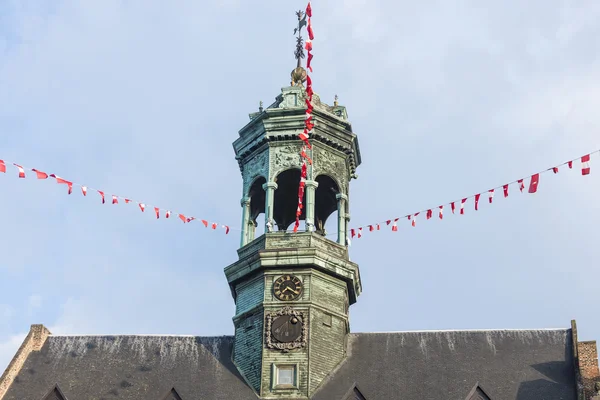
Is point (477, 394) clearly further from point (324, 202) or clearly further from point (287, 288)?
point (324, 202)

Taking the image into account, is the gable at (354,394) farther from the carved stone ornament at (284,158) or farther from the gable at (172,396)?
the carved stone ornament at (284,158)

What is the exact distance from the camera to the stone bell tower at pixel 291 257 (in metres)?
48.6

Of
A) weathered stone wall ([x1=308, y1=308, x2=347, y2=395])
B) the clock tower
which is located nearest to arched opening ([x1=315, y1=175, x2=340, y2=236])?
the clock tower

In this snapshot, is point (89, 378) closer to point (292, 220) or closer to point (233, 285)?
point (233, 285)

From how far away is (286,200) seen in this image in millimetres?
57500

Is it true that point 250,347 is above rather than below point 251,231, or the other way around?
below

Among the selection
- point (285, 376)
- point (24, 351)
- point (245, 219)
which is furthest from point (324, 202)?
point (24, 351)

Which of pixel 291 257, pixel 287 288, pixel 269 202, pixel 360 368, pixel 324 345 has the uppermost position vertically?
pixel 269 202

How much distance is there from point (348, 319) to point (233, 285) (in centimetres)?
553

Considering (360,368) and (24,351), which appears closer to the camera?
(360,368)

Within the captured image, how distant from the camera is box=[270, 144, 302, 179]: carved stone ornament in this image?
174 feet

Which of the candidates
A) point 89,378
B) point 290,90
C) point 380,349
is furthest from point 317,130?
point 89,378

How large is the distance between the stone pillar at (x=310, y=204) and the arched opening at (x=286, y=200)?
3.07m

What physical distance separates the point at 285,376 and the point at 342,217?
8933mm
